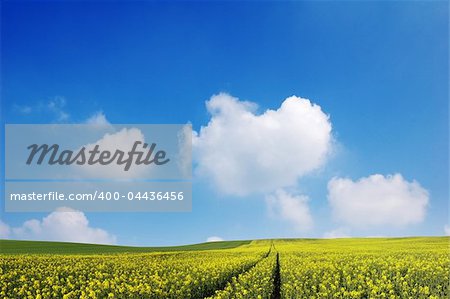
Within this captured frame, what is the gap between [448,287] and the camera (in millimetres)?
15625

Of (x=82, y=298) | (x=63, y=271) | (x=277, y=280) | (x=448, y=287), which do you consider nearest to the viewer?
(x=82, y=298)

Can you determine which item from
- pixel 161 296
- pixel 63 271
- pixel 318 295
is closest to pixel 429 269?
pixel 318 295

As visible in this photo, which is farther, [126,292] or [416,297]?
[416,297]

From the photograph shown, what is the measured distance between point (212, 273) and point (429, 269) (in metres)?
9.97

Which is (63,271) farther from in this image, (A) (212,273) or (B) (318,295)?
(B) (318,295)

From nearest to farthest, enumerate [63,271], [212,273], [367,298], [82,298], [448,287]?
1. [82,298]
2. [367,298]
3. [448,287]
4. [212,273]
5. [63,271]

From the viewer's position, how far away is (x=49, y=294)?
12820 millimetres

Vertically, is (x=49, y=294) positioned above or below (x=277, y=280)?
above

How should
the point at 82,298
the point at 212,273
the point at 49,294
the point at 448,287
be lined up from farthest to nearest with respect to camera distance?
the point at 212,273, the point at 448,287, the point at 49,294, the point at 82,298

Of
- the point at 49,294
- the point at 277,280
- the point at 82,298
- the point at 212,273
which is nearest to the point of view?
the point at 82,298

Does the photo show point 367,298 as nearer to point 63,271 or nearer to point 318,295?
point 318,295

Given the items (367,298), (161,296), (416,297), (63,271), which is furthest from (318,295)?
(63,271)

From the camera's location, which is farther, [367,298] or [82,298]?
[367,298]

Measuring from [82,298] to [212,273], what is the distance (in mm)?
6655
